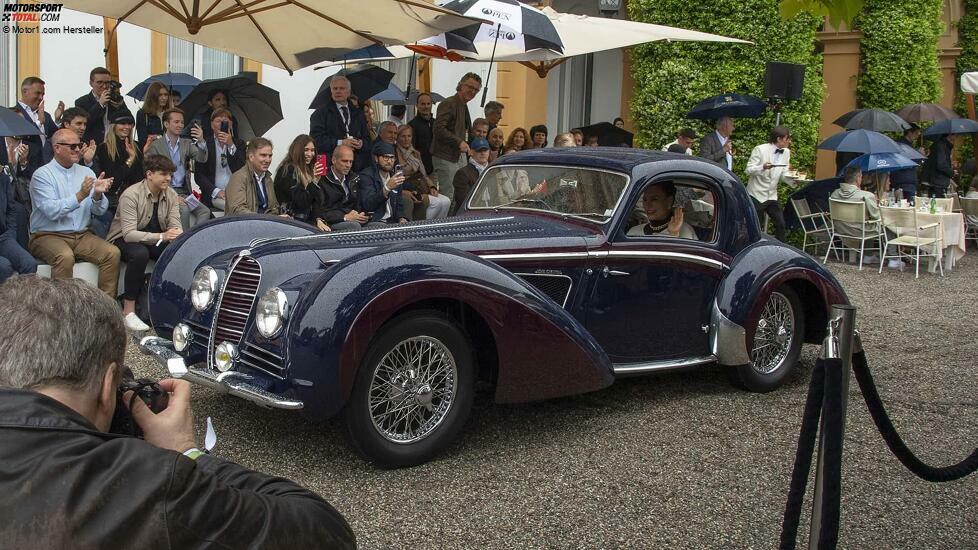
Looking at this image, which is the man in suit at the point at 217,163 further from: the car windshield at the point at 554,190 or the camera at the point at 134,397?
the camera at the point at 134,397

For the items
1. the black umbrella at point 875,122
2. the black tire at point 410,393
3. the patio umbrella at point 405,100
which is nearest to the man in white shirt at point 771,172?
the black umbrella at point 875,122

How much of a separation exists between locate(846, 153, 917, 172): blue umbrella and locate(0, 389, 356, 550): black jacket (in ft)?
44.8

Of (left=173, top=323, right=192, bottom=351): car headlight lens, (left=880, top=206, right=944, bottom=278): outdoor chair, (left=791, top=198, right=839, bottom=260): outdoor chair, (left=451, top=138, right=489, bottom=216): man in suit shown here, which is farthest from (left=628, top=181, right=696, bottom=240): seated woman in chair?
(left=791, top=198, right=839, bottom=260): outdoor chair

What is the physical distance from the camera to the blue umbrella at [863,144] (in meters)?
14.3

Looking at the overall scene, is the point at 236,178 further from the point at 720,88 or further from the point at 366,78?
A: the point at 720,88

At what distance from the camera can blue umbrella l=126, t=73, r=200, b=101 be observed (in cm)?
1129

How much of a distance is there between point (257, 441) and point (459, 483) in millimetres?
1218

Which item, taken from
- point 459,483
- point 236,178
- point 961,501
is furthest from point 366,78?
point 961,501

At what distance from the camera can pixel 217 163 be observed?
9727mm

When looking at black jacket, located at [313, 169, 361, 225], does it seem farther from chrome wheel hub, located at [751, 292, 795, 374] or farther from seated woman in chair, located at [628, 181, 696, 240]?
chrome wheel hub, located at [751, 292, 795, 374]

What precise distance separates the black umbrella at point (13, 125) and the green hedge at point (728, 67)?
455 inches

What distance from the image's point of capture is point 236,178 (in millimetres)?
8844

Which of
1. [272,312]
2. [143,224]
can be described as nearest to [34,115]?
[143,224]

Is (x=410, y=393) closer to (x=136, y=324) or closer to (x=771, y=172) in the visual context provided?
(x=136, y=324)
